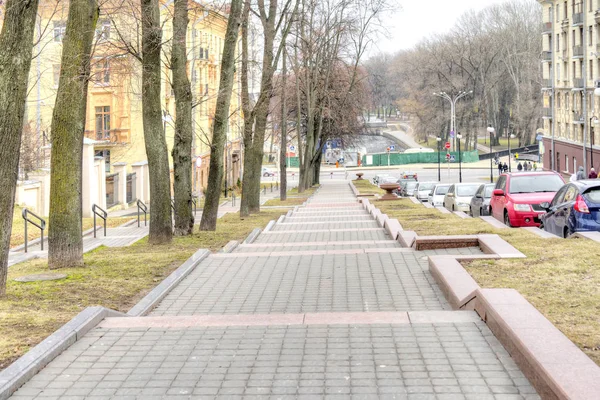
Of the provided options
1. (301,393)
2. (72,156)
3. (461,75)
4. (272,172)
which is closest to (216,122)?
(72,156)

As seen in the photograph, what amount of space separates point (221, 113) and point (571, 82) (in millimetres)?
49408

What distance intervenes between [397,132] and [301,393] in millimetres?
139546

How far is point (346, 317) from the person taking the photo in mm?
8172

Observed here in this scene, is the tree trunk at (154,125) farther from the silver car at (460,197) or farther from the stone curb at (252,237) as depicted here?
the silver car at (460,197)

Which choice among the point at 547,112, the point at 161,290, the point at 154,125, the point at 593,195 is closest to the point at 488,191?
the point at 593,195

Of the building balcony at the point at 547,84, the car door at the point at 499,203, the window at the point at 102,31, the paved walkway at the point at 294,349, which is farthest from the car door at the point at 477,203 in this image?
the building balcony at the point at 547,84

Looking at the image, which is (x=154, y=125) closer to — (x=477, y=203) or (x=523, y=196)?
(x=523, y=196)

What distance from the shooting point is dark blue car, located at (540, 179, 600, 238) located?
14.9 metres

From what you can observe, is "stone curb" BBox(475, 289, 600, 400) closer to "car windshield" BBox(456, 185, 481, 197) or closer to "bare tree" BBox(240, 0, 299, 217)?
"bare tree" BBox(240, 0, 299, 217)

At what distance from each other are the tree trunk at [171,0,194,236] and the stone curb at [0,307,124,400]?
10.4 metres

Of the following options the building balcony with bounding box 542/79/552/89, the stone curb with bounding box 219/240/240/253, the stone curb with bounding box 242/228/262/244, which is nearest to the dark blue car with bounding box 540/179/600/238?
the stone curb with bounding box 219/240/240/253

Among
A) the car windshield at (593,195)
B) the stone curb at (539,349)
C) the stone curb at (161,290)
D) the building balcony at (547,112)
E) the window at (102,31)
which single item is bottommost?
the stone curb at (161,290)

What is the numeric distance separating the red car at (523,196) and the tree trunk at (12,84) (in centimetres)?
1248

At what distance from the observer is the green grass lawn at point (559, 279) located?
723 centimetres
